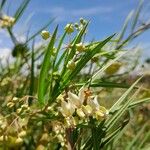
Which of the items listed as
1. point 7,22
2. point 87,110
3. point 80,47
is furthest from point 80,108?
point 7,22

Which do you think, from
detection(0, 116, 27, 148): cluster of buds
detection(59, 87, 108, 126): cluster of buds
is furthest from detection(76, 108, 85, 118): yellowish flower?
detection(0, 116, 27, 148): cluster of buds

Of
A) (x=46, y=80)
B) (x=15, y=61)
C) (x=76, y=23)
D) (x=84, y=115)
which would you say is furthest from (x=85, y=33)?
(x=15, y=61)

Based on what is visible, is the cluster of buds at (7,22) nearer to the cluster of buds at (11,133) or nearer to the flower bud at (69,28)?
the flower bud at (69,28)

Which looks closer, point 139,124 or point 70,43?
point 70,43

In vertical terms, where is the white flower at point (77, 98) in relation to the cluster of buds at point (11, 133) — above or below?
above

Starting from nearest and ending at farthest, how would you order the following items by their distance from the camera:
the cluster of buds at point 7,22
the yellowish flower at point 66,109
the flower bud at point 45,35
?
the yellowish flower at point 66,109 < the flower bud at point 45,35 < the cluster of buds at point 7,22

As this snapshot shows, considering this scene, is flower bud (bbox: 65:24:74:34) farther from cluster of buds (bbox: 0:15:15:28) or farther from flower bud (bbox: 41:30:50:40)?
cluster of buds (bbox: 0:15:15:28)

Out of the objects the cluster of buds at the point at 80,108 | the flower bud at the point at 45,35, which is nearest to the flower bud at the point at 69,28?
the flower bud at the point at 45,35

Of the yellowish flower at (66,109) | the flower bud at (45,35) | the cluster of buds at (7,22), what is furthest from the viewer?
the cluster of buds at (7,22)

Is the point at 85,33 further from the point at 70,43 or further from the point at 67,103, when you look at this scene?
the point at 67,103
